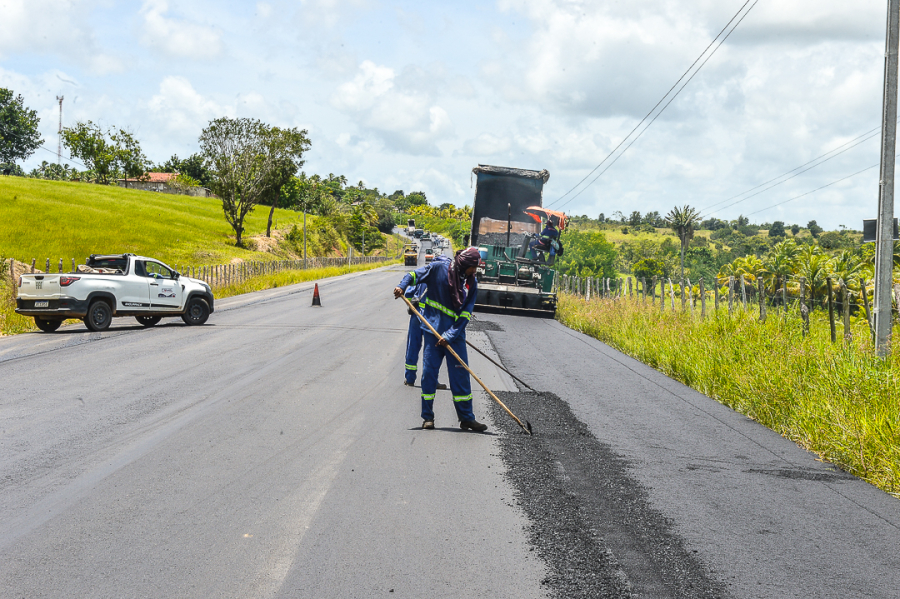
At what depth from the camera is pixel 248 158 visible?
62.8 m

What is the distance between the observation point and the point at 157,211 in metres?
80.1

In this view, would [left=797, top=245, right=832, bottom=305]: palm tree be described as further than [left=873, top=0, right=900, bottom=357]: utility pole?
Yes

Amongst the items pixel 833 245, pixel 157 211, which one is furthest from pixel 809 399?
pixel 833 245

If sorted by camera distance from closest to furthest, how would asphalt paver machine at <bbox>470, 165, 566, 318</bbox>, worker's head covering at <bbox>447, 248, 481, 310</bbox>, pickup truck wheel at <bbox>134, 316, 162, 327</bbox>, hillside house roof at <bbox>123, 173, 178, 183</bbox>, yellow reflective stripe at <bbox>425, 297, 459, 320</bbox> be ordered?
worker's head covering at <bbox>447, 248, 481, 310</bbox> → yellow reflective stripe at <bbox>425, 297, 459, 320</bbox> → pickup truck wheel at <bbox>134, 316, 162, 327</bbox> → asphalt paver machine at <bbox>470, 165, 566, 318</bbox> → hillside house roof at <bbox>123, 173, 178, 183</bbox>

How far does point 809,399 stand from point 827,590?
484cm

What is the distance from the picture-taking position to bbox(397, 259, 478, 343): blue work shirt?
7641 mm

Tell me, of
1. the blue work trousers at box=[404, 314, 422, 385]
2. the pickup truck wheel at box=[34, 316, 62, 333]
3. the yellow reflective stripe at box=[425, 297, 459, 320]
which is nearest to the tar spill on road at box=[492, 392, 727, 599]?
the yellow reflective stripe at box=[425, 297, 459, 320]

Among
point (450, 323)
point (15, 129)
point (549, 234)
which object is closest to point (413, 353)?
point (450, 323)

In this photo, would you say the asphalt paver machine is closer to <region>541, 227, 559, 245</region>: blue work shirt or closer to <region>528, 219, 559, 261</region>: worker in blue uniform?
<region>528, 219, 559, 261</region>: worker in blue uniform

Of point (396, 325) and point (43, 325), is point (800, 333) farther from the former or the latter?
point (43, 325)

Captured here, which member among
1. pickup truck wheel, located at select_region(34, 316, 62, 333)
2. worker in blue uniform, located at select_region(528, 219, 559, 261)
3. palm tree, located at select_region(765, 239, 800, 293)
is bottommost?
pickup truck wheel, located at select_region(34, 316, 62, 333)

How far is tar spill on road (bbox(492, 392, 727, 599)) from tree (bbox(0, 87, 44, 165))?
382ft

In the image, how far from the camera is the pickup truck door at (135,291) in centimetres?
1658

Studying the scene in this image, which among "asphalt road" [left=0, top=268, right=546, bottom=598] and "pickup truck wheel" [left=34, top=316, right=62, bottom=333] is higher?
"pickup truck wheel" [left=34, top=316, right=62, bottom=333]
